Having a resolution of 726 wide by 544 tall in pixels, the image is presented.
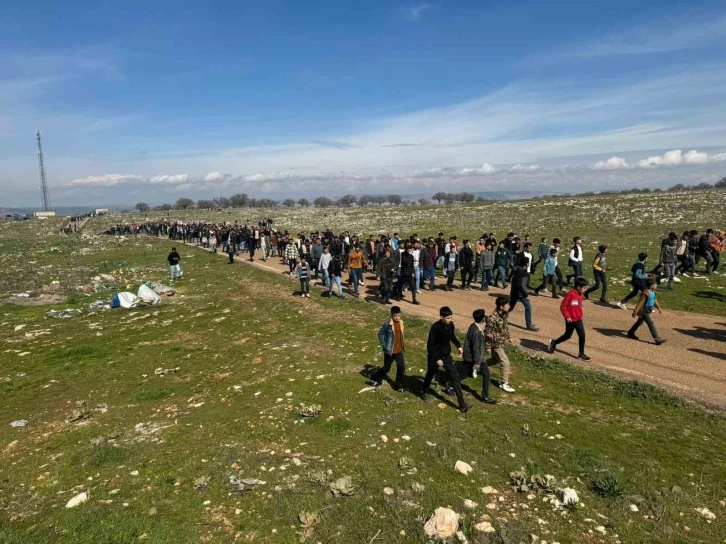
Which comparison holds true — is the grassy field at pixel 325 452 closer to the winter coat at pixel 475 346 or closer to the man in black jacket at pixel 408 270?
the winter coat at pixel 475 346

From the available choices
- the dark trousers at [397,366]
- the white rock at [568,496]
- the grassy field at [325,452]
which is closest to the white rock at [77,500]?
the grassy field at [325,452]

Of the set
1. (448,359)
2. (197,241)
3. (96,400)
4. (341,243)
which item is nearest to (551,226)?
(341,243)

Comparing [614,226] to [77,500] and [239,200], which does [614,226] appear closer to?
[77,500]

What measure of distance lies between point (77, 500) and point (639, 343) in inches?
499

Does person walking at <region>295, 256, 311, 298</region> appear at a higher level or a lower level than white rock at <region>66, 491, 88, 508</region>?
higher

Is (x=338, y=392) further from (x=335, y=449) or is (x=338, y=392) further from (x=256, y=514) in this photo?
(x=256, y=514)

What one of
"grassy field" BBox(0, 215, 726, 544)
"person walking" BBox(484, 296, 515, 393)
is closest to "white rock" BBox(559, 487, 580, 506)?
"grassy field" BBox(0, 215, 726, 544)

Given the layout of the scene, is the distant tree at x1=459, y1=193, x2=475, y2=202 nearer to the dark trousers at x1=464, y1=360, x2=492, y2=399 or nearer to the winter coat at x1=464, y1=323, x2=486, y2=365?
the winter coat at x1=464, y1=323, x2=486, y2=365

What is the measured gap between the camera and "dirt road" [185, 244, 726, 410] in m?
9.09

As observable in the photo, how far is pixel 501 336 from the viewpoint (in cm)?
902

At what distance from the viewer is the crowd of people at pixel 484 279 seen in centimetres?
861

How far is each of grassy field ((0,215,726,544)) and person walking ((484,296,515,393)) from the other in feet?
1.51

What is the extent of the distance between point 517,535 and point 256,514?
132 inches

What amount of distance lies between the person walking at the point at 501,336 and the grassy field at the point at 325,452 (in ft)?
1.51
